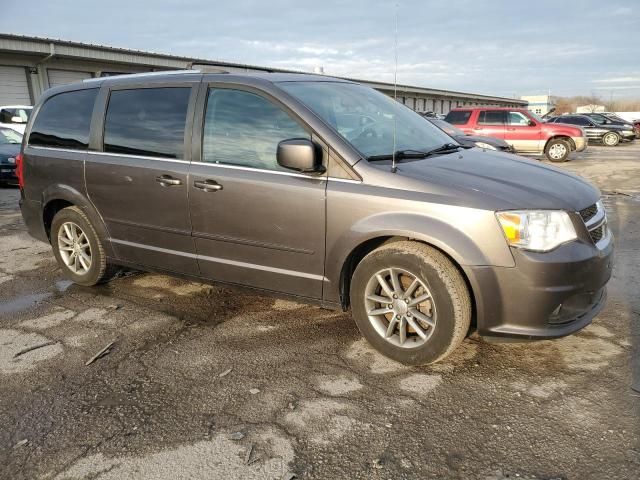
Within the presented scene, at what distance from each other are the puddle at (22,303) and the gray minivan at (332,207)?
0.42 meters

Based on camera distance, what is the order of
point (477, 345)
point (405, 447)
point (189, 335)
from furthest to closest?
1. point (189, 335)
2. point (477, 345)
3. point (405, 447)

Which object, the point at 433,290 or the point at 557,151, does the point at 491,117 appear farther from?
the point at 433,290

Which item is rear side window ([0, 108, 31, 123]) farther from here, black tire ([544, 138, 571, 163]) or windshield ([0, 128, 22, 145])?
black tire ([544, 138, 571, 163])

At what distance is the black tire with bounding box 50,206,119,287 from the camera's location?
4.40 metres

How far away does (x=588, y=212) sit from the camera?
9.78 ft

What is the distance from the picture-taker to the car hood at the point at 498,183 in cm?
279

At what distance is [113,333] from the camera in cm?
363

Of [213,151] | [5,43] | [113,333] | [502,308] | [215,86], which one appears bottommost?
[113,333]

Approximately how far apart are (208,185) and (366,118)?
1250 millimetres

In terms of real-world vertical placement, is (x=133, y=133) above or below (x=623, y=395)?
above

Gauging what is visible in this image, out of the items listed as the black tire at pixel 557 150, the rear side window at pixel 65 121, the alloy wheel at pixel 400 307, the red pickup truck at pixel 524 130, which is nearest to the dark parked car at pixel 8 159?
the rear side window at pixel 65 121

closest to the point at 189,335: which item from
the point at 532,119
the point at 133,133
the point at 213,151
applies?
the point at 213,151

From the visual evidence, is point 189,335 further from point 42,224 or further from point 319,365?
point 42,224

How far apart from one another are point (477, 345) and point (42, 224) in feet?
13.4
